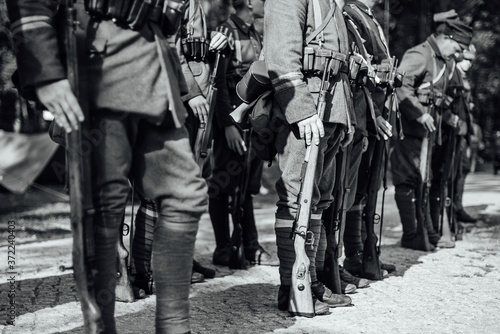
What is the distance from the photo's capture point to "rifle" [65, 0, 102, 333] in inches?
102

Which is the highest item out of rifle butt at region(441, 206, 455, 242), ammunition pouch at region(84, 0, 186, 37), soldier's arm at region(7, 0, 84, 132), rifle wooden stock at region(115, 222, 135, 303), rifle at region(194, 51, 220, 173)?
ammunition pouch at region(84, 0, 186, 37)

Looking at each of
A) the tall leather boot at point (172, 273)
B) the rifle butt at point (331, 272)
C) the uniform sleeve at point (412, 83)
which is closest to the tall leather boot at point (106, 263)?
the tall leather boot at point (172, 273)

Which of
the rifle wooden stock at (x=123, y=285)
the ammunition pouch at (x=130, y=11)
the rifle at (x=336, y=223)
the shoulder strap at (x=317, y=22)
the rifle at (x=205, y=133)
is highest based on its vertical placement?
the shoulder strap at (x=317, y=22)

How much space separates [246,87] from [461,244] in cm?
403

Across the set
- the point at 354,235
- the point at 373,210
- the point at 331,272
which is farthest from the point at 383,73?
the point at 331,272

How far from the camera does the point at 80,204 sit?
2.61 m

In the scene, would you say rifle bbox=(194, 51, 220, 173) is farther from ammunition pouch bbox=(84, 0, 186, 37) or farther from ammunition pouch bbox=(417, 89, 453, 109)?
ammunition pouch bbox=(417, 89, 453, 109)

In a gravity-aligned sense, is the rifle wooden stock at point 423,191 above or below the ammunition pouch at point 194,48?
below

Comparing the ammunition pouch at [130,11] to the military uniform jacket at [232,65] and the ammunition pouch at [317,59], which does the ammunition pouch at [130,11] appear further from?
the military uniform jacket at [232,65]

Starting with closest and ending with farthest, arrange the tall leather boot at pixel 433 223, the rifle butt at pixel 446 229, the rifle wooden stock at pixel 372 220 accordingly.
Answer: the rifle wooden stock at pixel 372 220 < the tall leather boot at pixel 433 223 < the rifle butt at pixel 446 229

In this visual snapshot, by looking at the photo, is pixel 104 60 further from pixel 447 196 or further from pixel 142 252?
pixel 447 196

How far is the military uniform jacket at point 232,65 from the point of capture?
5.54m

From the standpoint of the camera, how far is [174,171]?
2852 millimetres

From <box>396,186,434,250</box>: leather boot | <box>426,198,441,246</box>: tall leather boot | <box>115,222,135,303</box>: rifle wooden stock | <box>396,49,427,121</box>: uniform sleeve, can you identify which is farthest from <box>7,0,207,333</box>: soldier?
<box>426,198,441,246</box>: tall leather boot
